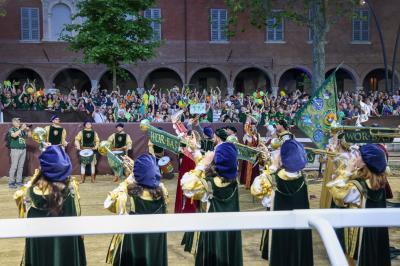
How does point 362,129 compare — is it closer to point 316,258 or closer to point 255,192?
point 255,192

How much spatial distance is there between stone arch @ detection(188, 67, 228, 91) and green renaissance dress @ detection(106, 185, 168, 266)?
2921cm

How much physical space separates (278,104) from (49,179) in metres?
18.8

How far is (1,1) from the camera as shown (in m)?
29.7

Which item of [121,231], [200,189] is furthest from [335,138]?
[121,231]

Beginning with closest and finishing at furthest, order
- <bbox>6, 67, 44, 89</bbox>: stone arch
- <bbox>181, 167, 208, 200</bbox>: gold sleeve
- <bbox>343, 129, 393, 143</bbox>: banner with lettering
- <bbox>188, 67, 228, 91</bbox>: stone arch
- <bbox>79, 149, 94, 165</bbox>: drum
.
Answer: <bbox>181, 167, 208, 200</bbox>: gold sleeve < <bbox>343, 129, 393, 143</bbox>: banner with lettering < <bbox>79, 149, 94, 165</bbox>: drum < <bbox>6, 67, 44, 89</bbox>: stone arch < <bbox>188, 67, 228, 91</bbox>: stone arch

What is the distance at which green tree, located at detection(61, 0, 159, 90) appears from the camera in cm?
2414

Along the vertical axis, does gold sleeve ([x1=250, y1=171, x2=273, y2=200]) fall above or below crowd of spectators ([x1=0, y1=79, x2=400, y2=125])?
below

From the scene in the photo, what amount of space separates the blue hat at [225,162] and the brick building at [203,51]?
25.7 m

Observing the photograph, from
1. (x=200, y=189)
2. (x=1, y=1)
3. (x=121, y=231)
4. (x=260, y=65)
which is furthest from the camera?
(x=260, y=65)

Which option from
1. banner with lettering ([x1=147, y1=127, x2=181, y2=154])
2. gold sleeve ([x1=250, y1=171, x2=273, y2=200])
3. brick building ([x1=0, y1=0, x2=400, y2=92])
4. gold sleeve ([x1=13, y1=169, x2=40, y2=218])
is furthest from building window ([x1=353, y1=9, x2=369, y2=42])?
gold sleeve ([x1=13, y1=169, x2=40, y2=218])

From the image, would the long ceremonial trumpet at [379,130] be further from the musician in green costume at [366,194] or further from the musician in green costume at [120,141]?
the musician in green costume at [120,141]

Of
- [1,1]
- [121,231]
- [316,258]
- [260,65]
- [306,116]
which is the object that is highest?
[1,1]

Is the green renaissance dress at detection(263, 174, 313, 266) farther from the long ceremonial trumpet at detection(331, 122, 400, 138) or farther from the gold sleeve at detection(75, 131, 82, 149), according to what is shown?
the gold sleeve at detection(75, 131, 82, 149)

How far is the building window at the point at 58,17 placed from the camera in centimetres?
3175
